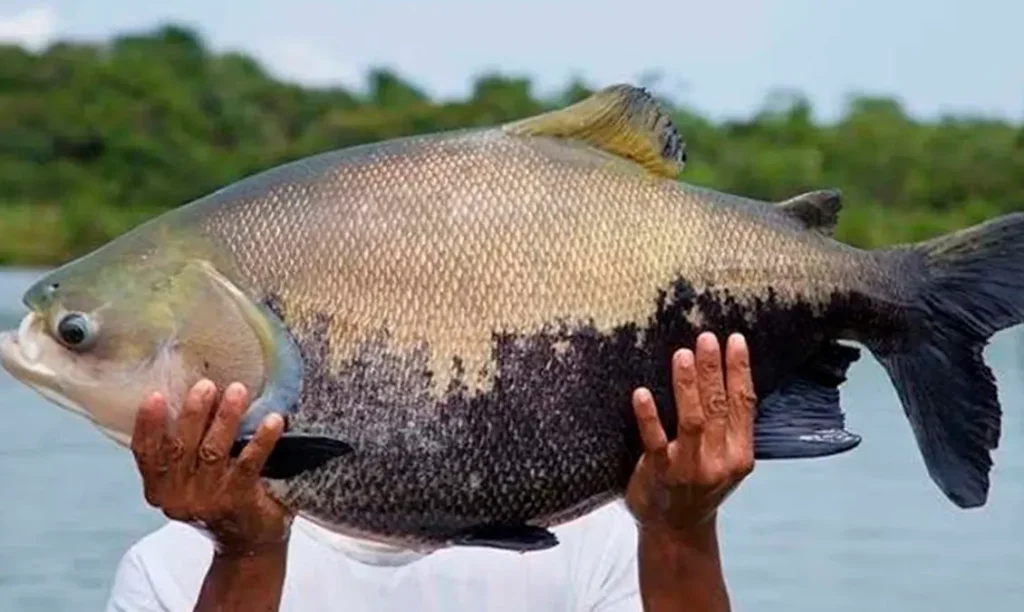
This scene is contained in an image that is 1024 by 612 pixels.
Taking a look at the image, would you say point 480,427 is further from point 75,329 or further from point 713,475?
point 75,329

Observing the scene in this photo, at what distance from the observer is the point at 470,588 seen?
139 inches

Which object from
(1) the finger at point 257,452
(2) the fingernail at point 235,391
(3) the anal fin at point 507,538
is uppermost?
(2) the fingernail at point 235,391

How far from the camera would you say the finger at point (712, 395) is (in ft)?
9.57

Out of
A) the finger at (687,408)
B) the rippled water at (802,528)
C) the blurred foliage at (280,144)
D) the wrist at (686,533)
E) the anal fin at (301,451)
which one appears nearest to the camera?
the anal fin at (301,451)

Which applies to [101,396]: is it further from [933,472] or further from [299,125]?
[299,125]

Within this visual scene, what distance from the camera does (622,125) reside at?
9.81ft

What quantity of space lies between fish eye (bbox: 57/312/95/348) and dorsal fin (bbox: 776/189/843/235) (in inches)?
34.3

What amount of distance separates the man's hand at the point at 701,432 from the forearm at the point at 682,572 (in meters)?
0.17

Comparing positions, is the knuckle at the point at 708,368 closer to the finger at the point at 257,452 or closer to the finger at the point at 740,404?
the finger at the point at 740,404

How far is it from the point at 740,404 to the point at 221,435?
2.06 ft

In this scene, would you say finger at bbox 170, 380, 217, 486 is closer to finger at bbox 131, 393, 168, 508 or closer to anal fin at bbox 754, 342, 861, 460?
finger at bbox 131, 393, 168, 508

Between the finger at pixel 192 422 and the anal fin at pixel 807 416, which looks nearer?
the finger at pixel 192 422

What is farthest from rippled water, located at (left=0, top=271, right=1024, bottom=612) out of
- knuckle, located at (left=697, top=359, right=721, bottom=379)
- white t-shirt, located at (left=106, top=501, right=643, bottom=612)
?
knuckle, located at (left=697, top=359, right=721, bottom=379)

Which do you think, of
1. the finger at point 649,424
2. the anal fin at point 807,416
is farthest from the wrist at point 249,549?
the anal fin at point 807,416
